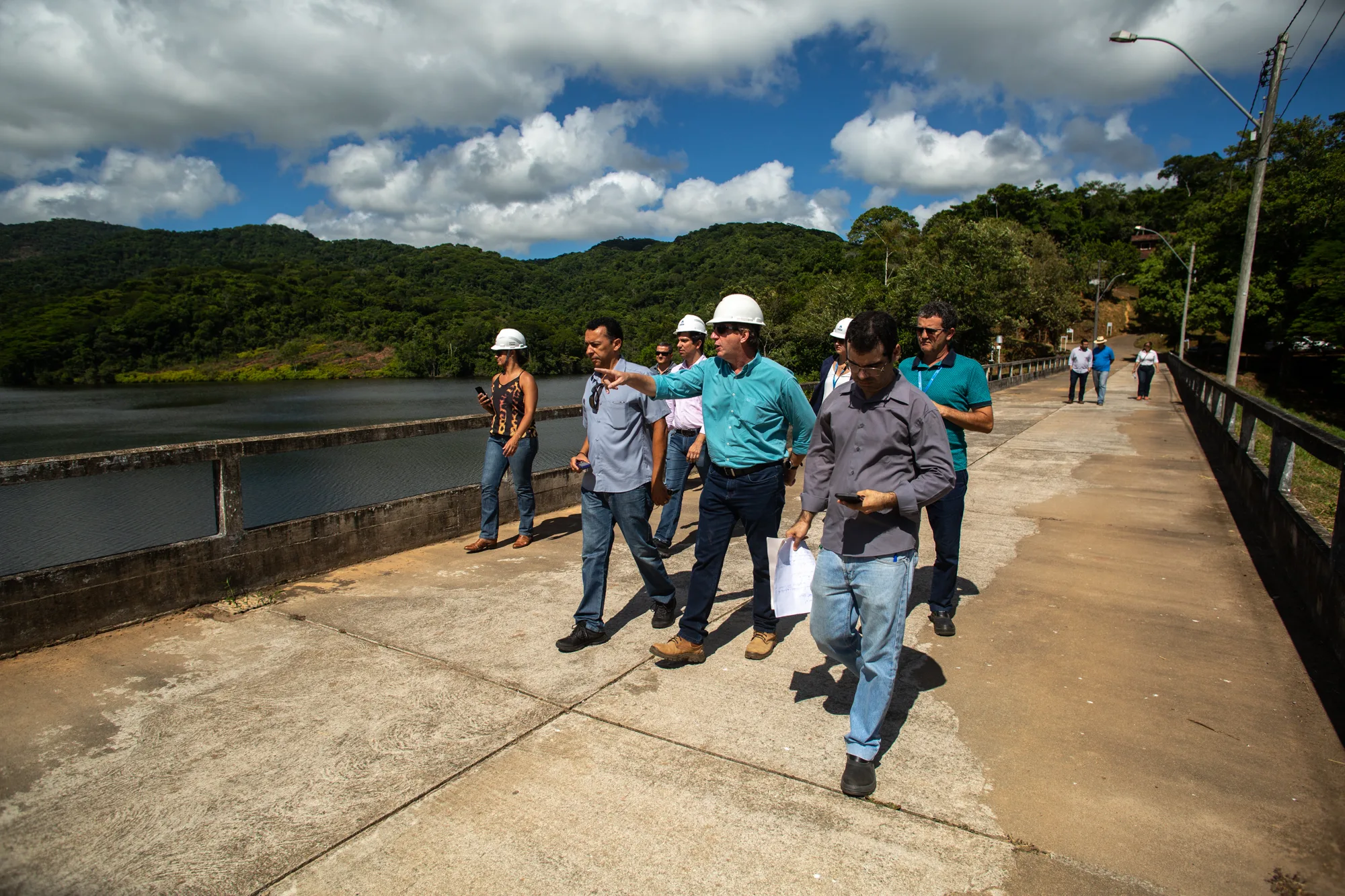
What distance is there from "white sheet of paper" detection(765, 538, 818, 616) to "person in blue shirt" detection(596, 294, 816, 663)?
1.44ft

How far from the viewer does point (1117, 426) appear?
15008 millimetres

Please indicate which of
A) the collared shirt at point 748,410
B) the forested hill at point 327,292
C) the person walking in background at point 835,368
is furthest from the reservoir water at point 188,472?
the forested hill at point 327,292

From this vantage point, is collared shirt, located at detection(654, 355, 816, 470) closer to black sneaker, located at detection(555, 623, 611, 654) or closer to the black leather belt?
the black leather belt

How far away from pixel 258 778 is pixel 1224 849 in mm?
3391

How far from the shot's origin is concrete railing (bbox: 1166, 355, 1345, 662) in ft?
13.2

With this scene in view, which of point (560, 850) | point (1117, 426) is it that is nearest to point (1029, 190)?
point (1117, 426)

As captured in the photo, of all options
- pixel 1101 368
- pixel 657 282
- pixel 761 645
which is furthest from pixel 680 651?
pixel 657 282

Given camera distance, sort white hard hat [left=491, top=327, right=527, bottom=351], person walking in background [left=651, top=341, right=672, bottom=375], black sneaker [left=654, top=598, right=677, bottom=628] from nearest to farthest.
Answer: black sneaker [left=654, top=598, right=677, bottom=628] → white hard hat [left=491, top=327, right=527, bottom=351] → person walking in background [left=651, top=341, right=672, bottom=375]

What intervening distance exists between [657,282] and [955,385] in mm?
118555

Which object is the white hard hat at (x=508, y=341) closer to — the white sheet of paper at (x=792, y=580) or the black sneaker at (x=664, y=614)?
the black sneaker at (x=664, y=614)

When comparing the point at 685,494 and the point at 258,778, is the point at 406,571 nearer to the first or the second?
the point at 258,778

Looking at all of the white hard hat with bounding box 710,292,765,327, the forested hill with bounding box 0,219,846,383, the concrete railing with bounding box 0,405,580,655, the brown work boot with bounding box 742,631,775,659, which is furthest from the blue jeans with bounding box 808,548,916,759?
the forested hill with bounding box 0,219,846,383

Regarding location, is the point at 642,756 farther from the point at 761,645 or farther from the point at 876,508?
the point at 876,508

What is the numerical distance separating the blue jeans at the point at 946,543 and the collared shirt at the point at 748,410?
0.97 m
